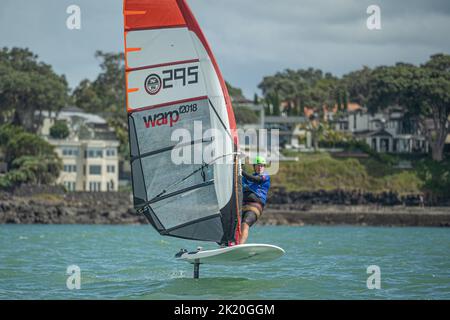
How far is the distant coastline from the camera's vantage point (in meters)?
55.8

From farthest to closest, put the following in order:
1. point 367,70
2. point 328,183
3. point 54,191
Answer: point 367,70 < point 328,183 < point 54,191

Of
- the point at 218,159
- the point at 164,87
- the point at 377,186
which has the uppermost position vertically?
the point at 164,87

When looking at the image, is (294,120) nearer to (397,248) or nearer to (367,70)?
(367,70)

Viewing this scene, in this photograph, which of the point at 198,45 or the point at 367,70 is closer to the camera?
the point at 198,45

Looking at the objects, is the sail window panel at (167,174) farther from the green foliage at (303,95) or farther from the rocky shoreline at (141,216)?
the green foliage at (303,95)

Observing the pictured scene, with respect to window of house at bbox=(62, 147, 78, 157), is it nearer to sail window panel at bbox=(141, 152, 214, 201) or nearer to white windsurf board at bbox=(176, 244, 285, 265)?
sail window panel at bbox=(141, 152, 214, 201)

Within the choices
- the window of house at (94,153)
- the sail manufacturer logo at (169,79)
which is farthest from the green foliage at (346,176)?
the sail manufacturer logo at (169,79)

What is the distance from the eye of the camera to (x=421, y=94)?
65.6 metres

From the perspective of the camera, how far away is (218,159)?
14.4 meters

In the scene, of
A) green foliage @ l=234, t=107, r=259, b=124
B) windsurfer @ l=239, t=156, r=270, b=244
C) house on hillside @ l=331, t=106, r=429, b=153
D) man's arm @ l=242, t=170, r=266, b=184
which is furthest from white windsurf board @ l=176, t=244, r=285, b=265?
green foliage @ l=234, t=107, r=259, b=124

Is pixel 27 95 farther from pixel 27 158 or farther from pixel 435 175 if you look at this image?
pixel 435 175

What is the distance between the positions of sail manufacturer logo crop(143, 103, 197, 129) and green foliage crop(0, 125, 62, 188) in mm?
48563
